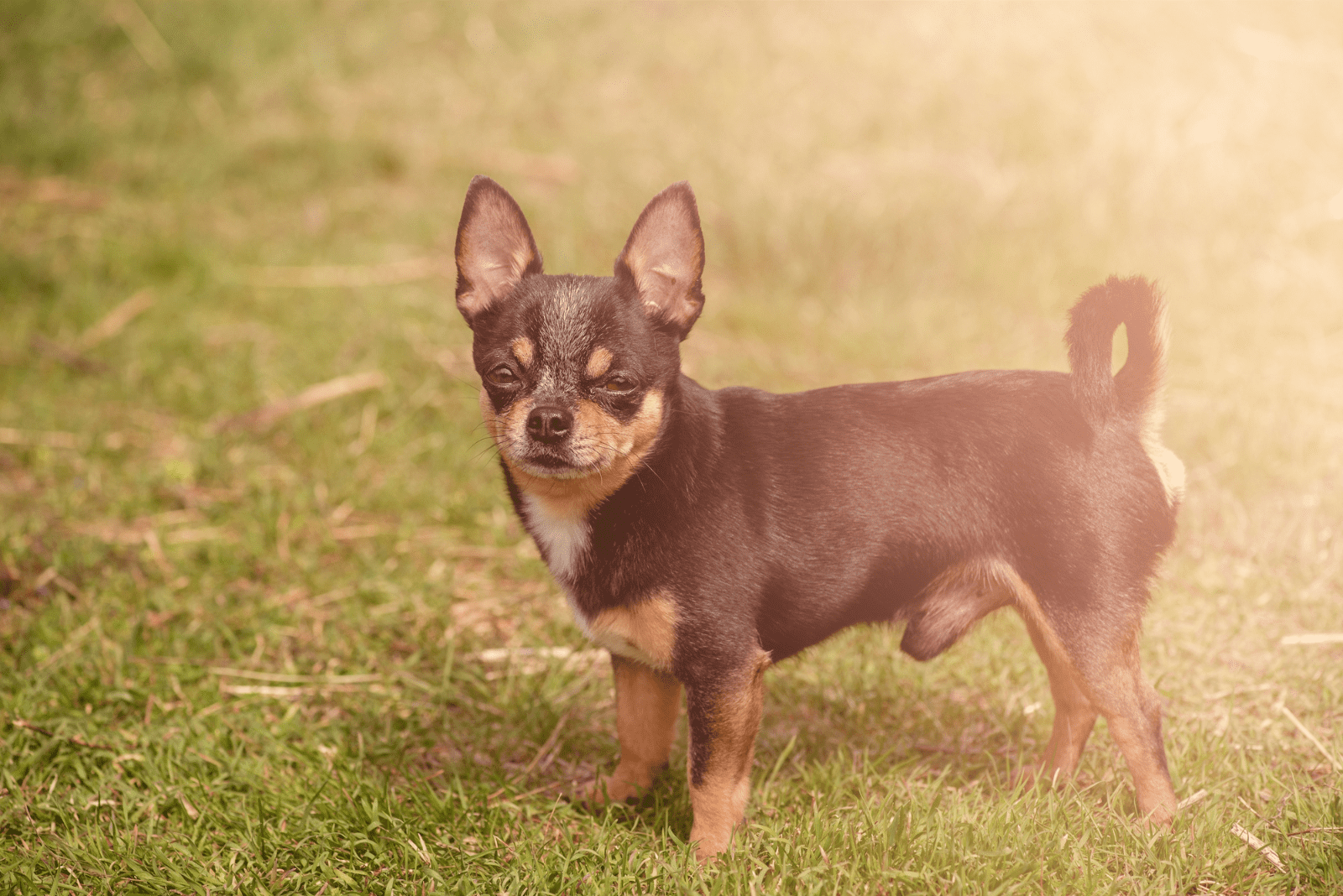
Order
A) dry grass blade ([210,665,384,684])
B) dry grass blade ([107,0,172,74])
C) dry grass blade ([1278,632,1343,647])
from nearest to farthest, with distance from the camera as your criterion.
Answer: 1. dry grass blade ([1278,632,1343,647])
2. dry grass blade ([210,665,384,684])
3. dry grass blade ([107,0,172,74])

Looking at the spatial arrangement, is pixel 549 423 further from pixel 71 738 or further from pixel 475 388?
pixel 71 738

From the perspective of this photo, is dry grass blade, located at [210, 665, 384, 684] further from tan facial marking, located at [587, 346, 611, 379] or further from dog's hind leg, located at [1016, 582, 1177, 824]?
dog's hind leg, located at [1016, 582, 1177, 824]

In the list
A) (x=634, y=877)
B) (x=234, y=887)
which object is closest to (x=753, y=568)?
(x=634, y=877)

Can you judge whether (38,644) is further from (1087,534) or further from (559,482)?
(1087,534)

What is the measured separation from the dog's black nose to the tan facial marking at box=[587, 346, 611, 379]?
0.17 meters

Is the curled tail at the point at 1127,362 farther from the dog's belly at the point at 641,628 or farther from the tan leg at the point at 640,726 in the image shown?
the tan leg at the point at 640,726

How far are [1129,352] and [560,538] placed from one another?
1.79 meters

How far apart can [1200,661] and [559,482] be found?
2.63 meters

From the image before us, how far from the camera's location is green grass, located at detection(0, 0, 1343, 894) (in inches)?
132

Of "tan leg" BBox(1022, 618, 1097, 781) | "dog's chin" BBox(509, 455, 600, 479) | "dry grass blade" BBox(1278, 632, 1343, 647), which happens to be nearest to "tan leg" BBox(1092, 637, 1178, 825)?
"tan leg" BBox(1022, 618, 1097, 781)

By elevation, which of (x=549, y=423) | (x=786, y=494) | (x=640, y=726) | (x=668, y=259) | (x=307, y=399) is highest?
(x=668, y=259)

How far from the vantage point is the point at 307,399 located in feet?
20.6

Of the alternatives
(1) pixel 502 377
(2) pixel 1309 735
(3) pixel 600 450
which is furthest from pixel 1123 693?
(1) pixel 502 377

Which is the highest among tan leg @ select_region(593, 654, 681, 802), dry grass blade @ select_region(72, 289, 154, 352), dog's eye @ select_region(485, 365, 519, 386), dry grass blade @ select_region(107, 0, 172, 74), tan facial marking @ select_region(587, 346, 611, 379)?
dry grass blade @ select_region(107, 0, 172, 74)
